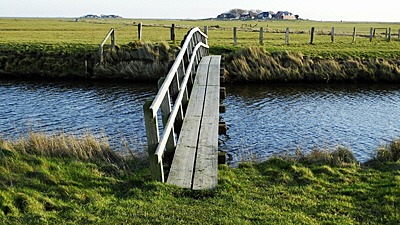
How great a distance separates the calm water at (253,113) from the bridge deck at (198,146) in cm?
164

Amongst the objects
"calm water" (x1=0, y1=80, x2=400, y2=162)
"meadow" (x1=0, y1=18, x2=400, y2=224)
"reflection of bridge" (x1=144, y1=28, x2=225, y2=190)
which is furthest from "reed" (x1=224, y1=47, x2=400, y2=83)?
"meadow" (x1=0, y1=18, x2=400, y2=224)

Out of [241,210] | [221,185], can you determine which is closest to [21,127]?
[221,185]

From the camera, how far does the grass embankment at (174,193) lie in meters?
5.46

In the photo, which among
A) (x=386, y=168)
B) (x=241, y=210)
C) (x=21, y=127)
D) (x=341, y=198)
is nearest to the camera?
(x=241, y=210)

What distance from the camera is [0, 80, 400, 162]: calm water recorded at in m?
13.5

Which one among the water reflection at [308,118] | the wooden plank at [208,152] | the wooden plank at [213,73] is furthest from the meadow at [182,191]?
the wooden plank at [213,73]

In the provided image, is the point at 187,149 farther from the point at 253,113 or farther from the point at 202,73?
the point at 253,113

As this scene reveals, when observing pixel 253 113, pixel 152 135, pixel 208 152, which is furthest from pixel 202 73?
pixel 152 135

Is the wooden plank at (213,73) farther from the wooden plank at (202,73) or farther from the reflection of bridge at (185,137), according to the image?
the reflection of bridge at (185,137)

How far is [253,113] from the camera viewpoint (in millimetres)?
17781

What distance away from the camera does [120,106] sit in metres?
19.3

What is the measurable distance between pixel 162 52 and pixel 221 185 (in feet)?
71.6

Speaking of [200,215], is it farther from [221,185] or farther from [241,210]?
[221,185]

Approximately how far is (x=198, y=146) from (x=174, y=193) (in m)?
1.89
